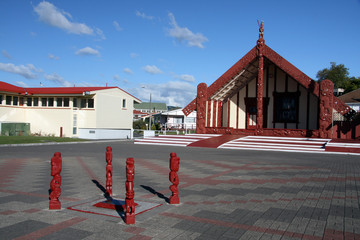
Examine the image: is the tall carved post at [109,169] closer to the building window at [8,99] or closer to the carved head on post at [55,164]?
the carved head on post at [55,164]

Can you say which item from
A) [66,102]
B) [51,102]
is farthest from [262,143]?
[51,102]

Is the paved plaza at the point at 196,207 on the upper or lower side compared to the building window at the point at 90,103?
lower

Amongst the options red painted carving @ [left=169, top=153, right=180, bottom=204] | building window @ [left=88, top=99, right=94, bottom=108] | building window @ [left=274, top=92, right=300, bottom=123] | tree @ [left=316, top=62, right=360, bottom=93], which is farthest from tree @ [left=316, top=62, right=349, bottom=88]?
red painted carving @ [left=169, top=153, right=180, bottom=204]

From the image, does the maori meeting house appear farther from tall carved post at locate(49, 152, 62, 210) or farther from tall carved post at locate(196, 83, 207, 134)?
tall carved post at locate(49, 152, 62, 210)

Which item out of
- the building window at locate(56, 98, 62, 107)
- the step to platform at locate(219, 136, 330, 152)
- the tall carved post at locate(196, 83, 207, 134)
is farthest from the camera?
the building window at locate(56, 98, 62, 107)

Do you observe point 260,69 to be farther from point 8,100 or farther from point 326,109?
point 8,100

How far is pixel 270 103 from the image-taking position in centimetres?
2856

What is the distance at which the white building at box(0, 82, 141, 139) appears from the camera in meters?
32.8

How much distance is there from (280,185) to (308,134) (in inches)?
633

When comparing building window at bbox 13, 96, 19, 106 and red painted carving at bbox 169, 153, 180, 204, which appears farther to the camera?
building window at bbox 13, 96, 19, 106

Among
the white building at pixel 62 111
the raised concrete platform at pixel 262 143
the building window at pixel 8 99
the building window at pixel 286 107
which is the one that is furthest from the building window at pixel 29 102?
the building window at pixel 286 107

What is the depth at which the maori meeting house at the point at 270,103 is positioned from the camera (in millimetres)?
22859

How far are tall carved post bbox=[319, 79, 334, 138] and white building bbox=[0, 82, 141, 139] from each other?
68.8ft

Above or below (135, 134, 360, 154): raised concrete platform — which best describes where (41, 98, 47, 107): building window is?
above
